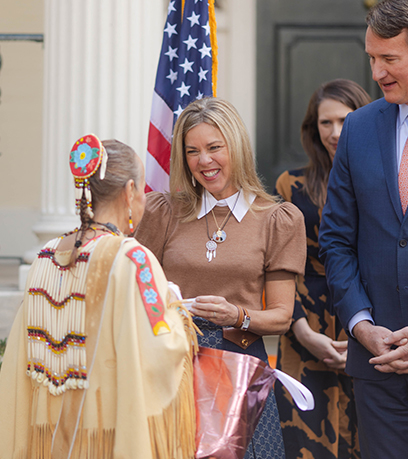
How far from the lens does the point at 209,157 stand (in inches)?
96.0

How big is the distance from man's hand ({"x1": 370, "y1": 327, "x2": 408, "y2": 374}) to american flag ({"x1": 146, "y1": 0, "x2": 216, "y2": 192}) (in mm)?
1546

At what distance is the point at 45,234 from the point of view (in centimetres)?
371

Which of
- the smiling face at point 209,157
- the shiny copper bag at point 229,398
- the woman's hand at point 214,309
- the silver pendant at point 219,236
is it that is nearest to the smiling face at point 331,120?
the smiling face at point 209,157

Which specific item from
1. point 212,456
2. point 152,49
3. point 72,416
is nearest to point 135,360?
point 72,416

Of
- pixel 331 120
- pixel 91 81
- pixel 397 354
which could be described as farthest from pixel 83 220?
pixel 91 81

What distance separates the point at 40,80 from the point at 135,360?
395 cm

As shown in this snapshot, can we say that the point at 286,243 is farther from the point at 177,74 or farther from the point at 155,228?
the point at 177,74

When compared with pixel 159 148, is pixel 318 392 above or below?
below

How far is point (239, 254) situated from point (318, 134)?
1246 millimetres

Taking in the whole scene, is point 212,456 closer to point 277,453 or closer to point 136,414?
point 136,414

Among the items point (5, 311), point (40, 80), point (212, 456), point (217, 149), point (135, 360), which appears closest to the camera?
point (135, 360)

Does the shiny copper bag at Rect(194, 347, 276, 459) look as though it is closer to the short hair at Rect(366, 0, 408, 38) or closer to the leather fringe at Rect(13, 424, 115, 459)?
the leather fringe at Rect(13, 424, 115, 459)

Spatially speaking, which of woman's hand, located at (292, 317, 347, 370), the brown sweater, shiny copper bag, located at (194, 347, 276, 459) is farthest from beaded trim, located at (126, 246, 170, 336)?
woman's hand, located at (292, 317, 347, 370)

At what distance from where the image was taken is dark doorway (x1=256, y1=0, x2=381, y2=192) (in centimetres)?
520
